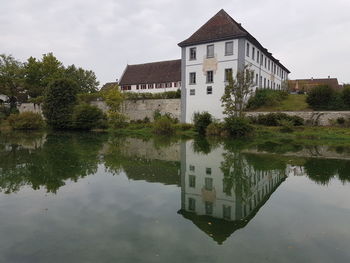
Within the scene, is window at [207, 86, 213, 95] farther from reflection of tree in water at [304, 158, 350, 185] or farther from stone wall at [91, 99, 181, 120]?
reflection of tree in water at [304, 158, 350, 185]

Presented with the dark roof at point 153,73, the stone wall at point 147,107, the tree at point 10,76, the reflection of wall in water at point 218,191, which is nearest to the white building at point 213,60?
the stone wall at point 147,107

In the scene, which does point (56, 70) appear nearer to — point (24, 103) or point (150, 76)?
point (24, 103)

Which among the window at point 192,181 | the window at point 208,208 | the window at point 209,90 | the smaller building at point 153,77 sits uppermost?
the smaller building at point 153,77

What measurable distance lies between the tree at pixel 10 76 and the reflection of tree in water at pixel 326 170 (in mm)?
49541

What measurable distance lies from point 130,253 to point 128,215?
5.17 ft

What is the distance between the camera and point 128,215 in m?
5.59

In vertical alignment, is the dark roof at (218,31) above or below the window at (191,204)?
above

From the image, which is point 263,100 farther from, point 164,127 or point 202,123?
point 164,127

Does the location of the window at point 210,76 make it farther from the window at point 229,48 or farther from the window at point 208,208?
the window at point 208,208

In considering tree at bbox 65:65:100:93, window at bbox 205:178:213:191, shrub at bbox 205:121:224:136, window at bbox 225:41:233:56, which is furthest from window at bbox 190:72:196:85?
tree at bbox 65:65:100:93

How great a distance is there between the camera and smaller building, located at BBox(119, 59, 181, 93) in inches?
1825

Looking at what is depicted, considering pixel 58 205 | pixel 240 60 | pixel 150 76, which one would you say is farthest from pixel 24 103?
pixel 58 205

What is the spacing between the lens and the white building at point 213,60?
2844 cm

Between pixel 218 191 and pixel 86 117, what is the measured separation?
1132 inches
